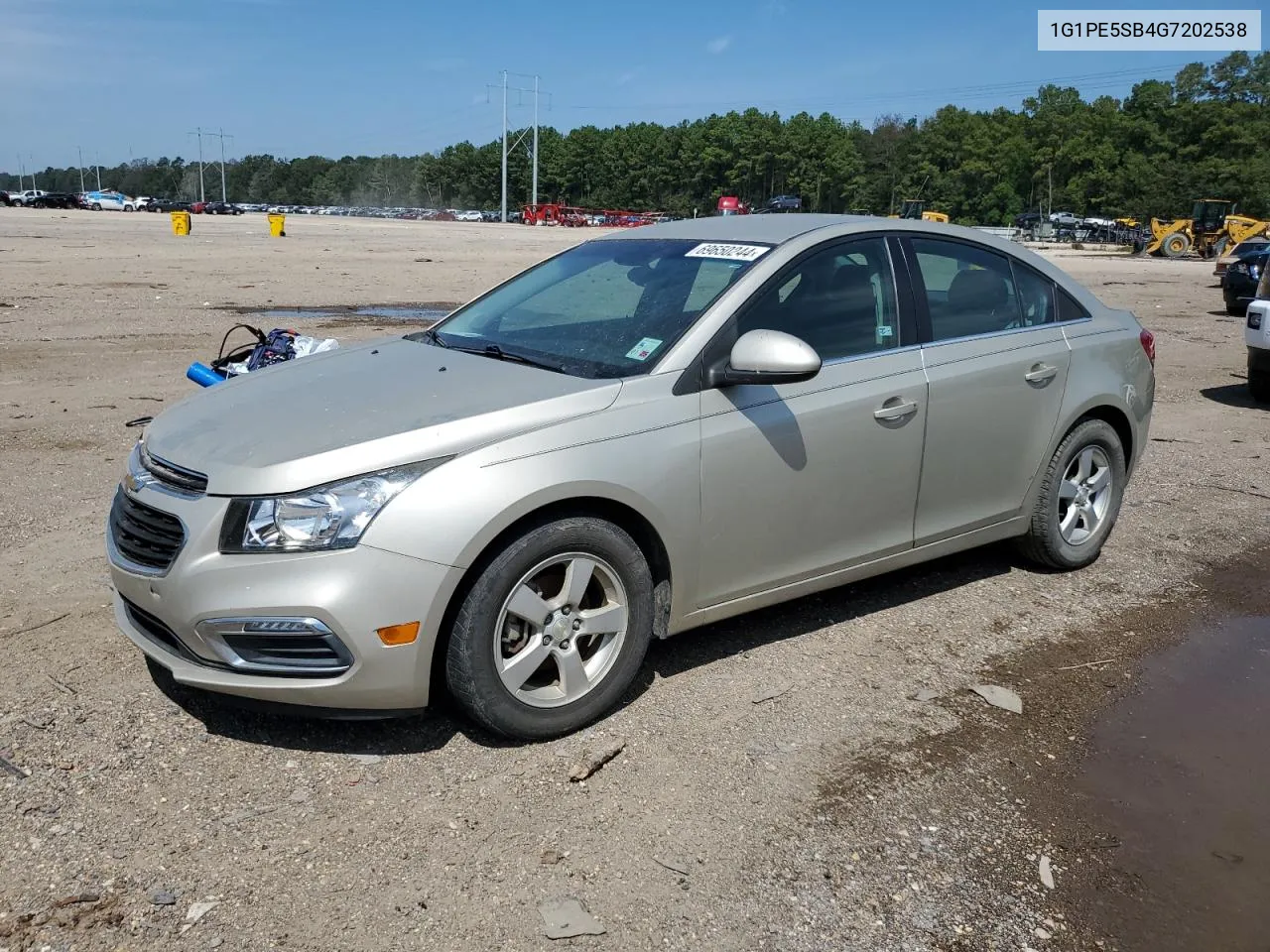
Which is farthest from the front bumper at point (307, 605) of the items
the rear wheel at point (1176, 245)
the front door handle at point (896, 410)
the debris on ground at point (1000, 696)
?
the rear wheel at point (1176, 245)

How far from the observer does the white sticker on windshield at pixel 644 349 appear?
13.0ft

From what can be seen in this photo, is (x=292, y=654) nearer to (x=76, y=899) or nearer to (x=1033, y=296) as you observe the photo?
(x=76, y=899)

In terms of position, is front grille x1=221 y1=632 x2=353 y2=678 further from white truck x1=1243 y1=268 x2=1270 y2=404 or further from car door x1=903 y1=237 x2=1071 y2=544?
white truck x1=1243 y1=268 x2=1270 y2=404

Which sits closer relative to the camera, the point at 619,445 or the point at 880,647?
the point at 619,445

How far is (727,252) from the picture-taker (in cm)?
442

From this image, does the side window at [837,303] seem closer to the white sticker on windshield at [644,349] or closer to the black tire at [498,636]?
the white sticker on windshield at [644,349]

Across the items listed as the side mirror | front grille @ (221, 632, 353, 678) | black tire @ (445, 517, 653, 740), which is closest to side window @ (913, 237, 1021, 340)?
the side mirror

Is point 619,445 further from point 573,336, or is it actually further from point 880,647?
point 880,647

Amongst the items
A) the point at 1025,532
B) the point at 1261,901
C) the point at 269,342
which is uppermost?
the point at 269,342

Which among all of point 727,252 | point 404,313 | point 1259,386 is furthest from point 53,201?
point 727,252

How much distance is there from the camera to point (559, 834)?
318 cm

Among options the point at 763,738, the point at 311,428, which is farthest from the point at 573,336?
the point at 763,738

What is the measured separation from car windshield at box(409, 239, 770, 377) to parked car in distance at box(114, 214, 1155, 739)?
2 cm

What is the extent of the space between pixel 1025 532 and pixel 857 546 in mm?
1317
